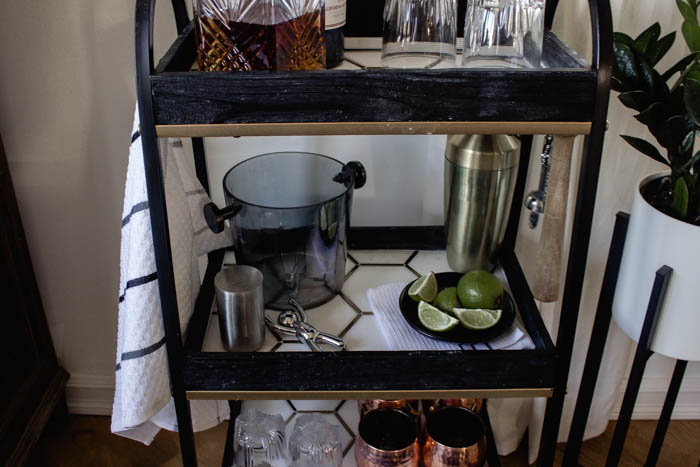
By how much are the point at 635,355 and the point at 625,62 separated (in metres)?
0.46

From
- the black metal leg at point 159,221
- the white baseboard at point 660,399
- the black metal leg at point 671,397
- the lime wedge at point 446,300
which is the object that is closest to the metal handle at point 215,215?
the black metal leg at point 159,221

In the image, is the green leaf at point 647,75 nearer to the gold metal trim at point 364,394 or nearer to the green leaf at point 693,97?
the green leaf at point 693,97

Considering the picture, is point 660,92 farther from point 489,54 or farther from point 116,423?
point 116,423

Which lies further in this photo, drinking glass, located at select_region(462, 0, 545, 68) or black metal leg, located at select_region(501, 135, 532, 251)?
black metal leg, located at select_region(501, 135, 532, 251)

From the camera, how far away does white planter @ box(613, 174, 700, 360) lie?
1029 millimetres

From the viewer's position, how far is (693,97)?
36.6 inches

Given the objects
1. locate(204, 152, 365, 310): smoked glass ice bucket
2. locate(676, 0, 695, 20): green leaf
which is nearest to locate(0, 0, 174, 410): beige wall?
locate(204, 152, 365, 310): smoked glass ice bucket

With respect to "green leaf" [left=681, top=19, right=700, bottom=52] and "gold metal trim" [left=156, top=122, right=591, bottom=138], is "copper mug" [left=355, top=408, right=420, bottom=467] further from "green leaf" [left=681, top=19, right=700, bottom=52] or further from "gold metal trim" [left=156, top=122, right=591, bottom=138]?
"green leaf" [left=681, top=19, right=700, bottom=52]

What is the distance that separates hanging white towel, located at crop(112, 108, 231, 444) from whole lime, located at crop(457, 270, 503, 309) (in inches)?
17.9

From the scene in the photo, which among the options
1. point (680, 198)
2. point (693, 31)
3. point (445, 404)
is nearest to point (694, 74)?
point (693, 31)

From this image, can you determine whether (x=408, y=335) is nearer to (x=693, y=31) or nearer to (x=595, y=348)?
(x=595, y=348)

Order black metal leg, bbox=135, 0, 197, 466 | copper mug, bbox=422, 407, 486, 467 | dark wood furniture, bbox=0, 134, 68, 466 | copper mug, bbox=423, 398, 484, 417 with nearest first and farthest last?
black metal leg, bbox=135, 0, 197, 466 → copper mug, bbox=422, 407, 486, 467 → copper mug, bbox=423, 398, 484, 417 → dark wood furniture, bbox=0, 134, 68, 466

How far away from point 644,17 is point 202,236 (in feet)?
2.86

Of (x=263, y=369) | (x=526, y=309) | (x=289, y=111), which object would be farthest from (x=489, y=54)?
(x=263, y=369)
